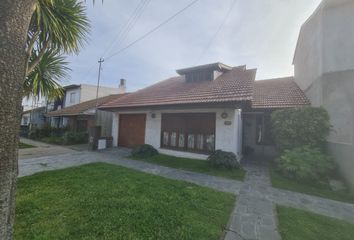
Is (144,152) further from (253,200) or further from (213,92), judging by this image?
(253,200)

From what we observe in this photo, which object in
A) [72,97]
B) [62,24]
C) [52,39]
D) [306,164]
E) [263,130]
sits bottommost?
[306,164]

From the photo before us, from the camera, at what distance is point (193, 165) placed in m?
8.23

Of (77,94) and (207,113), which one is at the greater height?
(77,94)

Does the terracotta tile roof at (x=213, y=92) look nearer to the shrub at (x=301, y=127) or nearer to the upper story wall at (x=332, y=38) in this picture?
the shrub at (x=301, y=127)

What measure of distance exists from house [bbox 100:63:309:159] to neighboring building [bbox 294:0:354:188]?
7.89 feet

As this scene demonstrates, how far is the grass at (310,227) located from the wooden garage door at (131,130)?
29.9 feet

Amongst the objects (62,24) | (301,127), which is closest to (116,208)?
(62,24)

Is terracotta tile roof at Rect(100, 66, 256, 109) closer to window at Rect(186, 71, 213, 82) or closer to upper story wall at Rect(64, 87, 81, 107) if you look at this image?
window at Rect(186, 71, 213, 82)

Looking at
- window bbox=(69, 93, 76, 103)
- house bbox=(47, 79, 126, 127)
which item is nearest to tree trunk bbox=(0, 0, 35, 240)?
house bbox=(47, 79, 126, 127)

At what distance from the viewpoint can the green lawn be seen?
7.07 metres

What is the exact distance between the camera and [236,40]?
8516mm

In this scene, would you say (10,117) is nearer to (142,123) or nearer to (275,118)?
(275,118)

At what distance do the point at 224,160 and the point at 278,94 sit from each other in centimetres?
724

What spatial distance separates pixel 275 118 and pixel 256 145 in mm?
3913
